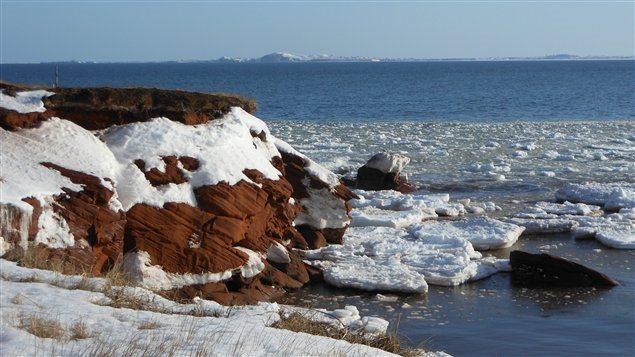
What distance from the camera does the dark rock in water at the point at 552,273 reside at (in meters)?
15.6

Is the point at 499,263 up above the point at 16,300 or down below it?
below

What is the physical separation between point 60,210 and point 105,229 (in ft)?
2.39

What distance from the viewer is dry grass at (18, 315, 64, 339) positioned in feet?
21.5

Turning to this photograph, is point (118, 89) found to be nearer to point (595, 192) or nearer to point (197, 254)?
point (197, 254)

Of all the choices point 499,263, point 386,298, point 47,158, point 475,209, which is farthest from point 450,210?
point 47,158

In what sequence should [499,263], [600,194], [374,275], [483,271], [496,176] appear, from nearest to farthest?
[374,275] → [483,271] → [499,263] → [600,194] → [496,176]

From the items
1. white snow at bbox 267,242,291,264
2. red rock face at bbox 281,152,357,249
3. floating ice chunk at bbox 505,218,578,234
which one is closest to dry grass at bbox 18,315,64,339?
white snow at bbox 267,242,291,264

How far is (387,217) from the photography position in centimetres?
2012

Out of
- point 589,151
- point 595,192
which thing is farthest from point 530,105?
point 595,192

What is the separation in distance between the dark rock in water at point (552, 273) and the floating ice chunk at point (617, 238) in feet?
9.96

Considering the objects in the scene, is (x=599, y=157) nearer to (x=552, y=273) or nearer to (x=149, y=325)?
(x=552, y=273)

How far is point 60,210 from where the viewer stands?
12.5m

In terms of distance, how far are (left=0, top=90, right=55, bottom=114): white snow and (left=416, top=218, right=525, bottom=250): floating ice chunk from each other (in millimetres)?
8017

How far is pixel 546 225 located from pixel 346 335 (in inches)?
514
